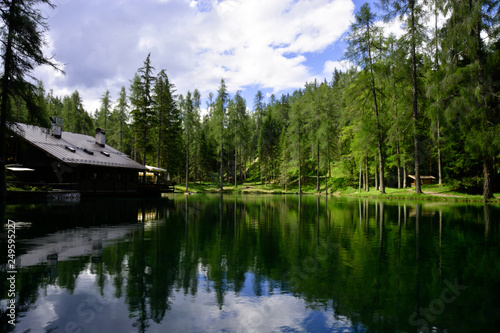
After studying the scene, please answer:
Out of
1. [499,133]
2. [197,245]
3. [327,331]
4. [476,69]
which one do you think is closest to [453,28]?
[476,69]

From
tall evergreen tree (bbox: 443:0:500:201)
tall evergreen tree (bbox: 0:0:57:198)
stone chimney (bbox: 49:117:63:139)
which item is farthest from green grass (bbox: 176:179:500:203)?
tall evergreen tree (bbox: 0:0:57:198)

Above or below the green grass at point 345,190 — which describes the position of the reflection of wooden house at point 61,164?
above

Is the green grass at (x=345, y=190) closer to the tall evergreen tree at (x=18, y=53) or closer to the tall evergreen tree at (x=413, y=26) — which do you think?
the tall evergreen tree at (x=413, y=26)

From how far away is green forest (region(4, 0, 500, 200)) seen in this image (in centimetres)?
2600

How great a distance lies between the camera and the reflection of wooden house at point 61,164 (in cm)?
3039

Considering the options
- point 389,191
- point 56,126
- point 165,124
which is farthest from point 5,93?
point 389,191

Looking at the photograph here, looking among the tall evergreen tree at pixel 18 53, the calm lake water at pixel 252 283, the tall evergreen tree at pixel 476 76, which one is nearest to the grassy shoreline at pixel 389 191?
the tall evergreen tree at pixel 476 76

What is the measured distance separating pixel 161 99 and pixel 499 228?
4944 centimetres

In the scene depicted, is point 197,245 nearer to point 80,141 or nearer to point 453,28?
point 453,28

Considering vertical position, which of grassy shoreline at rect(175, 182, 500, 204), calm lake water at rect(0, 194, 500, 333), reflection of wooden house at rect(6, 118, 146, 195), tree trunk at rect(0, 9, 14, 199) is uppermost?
tree trunk at rect(0, 9, 14, 199)

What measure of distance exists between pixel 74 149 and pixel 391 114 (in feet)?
131

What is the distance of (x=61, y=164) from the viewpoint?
31406 millimetres

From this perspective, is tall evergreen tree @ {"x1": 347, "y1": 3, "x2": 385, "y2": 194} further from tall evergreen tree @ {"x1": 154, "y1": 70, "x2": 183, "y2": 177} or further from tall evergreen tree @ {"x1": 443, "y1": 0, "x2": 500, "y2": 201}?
tall evergreen tree @ {"x1": 154, "y1": 70, "x2": 183, "y2": 177}

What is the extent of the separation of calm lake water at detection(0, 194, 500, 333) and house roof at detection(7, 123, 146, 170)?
2239 cm
